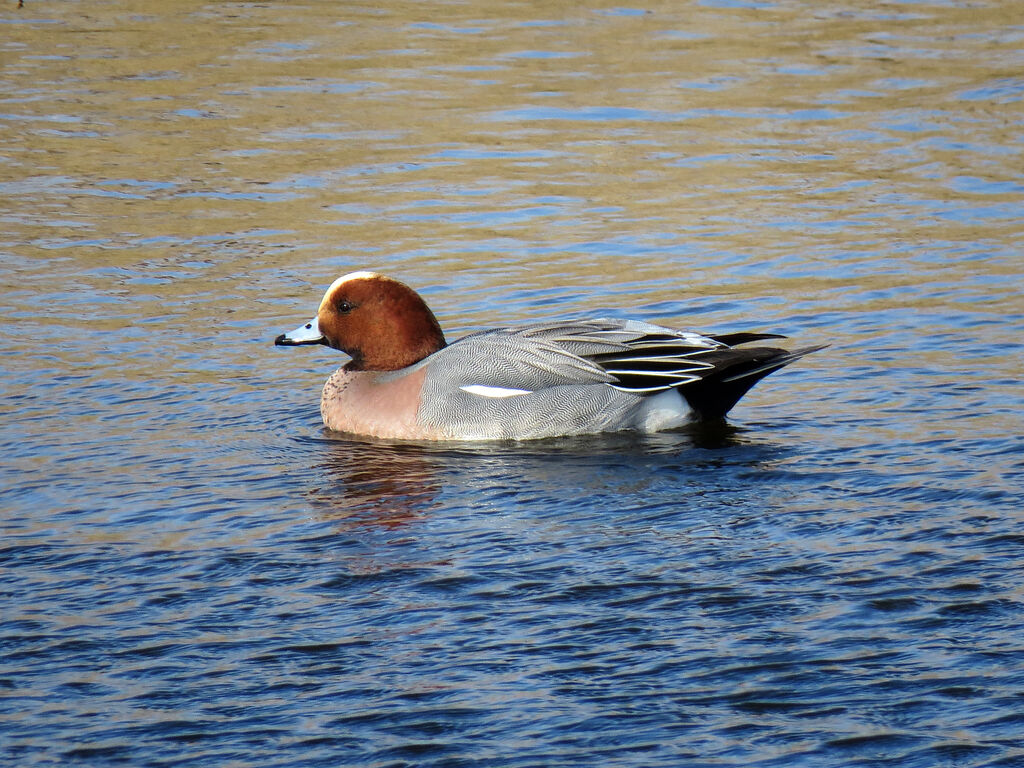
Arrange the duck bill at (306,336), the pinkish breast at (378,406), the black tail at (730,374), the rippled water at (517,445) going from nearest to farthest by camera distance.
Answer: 1. the rippled water at (517,445)
2. the black tail at (730,374)
3. the pinkish breast at (378,406)
4. the duck bill at (306,336)

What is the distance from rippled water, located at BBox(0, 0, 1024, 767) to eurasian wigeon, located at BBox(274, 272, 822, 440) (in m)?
0.19

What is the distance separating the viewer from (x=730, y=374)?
755 centimetres

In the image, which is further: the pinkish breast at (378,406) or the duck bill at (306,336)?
the duck bill at (306,336)

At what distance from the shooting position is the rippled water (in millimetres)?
4629

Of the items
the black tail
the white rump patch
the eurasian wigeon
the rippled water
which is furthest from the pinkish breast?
the black tail

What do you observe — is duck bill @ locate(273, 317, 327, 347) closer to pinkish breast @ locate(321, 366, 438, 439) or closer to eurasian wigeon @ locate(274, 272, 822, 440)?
pinkish breast @ locate(321, 366, 438, 439)

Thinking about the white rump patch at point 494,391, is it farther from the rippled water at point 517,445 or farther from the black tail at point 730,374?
the black tail at point 730,374

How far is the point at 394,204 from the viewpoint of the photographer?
12.4m

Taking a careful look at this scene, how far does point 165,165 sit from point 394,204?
2.55 m

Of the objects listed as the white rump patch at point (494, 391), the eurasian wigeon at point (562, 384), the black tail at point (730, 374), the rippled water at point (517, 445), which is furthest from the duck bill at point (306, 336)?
the black tail at point (730, 374)

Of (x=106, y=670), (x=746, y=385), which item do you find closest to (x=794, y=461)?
(x=746, y=385)

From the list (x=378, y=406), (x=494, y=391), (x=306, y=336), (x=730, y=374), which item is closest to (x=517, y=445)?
(x=494, y=391)

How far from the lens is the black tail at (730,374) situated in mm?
7500

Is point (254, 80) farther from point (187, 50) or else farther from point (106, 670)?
point (106, 670)
